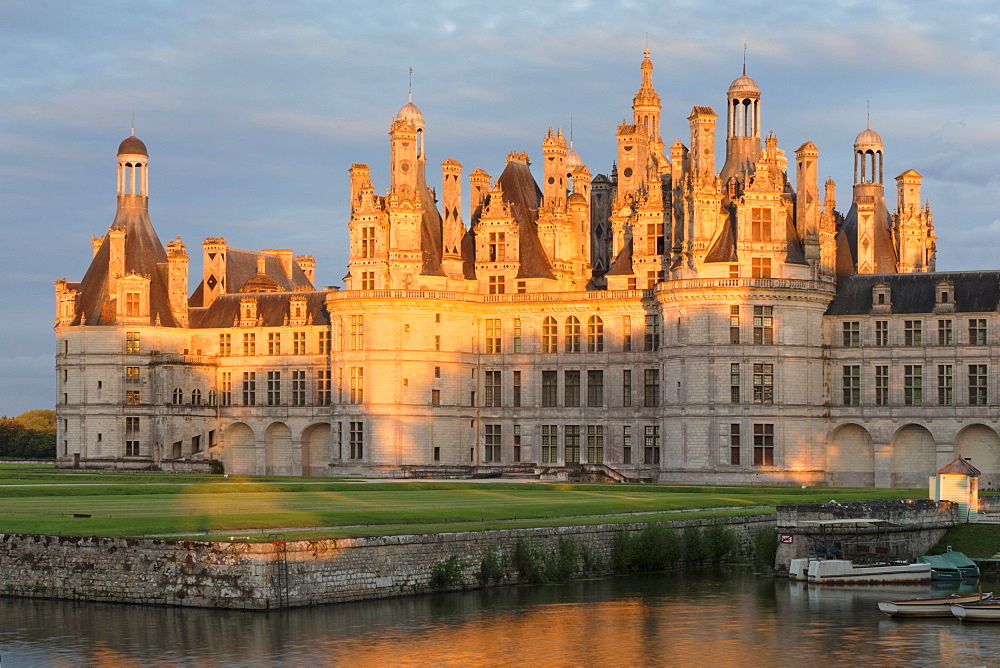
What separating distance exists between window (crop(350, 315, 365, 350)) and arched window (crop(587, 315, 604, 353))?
443 inches

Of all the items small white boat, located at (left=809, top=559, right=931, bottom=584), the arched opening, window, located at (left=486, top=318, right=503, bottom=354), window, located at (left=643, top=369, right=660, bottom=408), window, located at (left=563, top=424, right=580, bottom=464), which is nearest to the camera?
small white boat, located at (left=809, top=559, right=931, bottom=584)

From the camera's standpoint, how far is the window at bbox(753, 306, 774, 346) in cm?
7656

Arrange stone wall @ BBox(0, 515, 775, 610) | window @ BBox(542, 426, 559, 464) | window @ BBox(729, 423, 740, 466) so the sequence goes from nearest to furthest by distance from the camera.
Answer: stone wall @ BBox(0, 515, 775, 610)
window @ BBox(729, 423, 740, 466)
window @ BBox(542, 426, 559, 464)

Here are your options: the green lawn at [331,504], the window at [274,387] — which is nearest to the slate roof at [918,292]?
the green lawn at [331,504]

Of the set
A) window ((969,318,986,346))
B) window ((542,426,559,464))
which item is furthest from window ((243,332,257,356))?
window ((969,318,986,346))

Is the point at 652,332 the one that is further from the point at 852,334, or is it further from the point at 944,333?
the point at 944,333

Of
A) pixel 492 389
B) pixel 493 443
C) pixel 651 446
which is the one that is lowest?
pixel 651 446

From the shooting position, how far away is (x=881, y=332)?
76938mm

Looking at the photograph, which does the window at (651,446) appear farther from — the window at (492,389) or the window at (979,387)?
the window at (979,387)

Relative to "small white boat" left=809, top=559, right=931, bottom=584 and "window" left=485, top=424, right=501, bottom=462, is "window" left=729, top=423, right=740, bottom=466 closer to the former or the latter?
"window" left=485, top=424, right=501, bottom=462

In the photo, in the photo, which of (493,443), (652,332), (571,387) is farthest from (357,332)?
(652,332)

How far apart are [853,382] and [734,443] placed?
20.6 feet

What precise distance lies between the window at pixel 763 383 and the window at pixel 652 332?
683cm

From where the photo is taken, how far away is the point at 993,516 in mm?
53812
